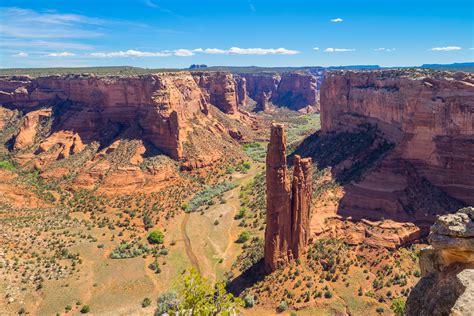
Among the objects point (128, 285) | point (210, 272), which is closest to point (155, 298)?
point (128, 285)

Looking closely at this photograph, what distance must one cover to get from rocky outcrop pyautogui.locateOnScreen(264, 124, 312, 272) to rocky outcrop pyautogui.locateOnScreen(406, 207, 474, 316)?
92.6 ft

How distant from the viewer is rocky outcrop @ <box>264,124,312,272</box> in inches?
1753

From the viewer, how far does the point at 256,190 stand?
79.0 metres

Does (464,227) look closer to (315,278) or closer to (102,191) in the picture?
(315,278)

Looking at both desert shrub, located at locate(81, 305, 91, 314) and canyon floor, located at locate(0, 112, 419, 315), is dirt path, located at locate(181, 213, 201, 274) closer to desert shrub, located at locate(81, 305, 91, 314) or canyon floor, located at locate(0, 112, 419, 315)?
canyon floor, located at locate(0, 112, 419, 315)

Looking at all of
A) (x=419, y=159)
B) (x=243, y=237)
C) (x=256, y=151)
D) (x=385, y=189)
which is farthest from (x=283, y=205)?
(x=256, y=151)

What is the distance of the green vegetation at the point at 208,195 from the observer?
7481 cm

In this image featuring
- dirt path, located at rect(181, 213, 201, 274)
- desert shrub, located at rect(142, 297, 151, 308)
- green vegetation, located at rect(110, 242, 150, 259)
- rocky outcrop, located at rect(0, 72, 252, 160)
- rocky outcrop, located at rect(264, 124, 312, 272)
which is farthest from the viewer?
rocky outcrop, located at rect(0, 72, 252, 160)

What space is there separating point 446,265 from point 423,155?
48.7m

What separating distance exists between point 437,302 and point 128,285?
44.1 metres

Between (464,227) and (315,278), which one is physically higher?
(464,227)

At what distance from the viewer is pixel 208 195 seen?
79.6 m

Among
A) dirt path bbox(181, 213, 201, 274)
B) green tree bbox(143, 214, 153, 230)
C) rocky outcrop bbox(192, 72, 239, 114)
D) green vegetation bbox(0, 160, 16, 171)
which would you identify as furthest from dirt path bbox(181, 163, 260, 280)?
rocky outcrop bbox(192, 72, 239, 114)

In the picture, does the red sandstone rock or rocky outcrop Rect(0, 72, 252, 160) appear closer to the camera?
rocky outcrop Rect(0, 72, 252, 160)
